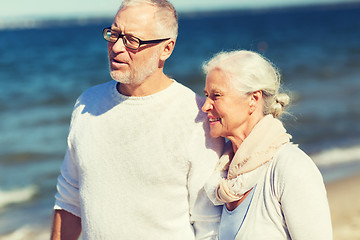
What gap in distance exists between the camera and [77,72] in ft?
69.3

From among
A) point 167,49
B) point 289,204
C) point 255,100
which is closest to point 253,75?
point 255,100

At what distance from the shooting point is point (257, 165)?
2.39 metres

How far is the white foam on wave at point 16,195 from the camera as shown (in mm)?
6901

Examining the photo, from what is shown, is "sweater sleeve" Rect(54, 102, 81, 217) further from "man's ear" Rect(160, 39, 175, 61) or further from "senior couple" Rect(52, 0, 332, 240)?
"man's ear" Rect(160, 39, 175, 61)

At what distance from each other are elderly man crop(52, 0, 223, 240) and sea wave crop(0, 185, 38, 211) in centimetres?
451

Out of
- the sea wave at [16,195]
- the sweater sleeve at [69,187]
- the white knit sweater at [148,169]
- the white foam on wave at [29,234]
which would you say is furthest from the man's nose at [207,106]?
the sea wave at [16,195]

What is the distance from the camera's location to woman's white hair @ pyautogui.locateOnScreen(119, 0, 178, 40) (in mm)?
2629

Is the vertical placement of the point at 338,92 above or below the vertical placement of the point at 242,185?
above

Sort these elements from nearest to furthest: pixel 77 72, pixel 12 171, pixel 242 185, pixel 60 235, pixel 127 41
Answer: pixel 242 185 → pixel 127 41 → pixel 60 235 → pixel 12 171 → pixel 77 72

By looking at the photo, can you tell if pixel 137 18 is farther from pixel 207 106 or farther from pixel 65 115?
pixel 65 115

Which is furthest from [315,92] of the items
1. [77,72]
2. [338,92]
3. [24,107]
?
[77,72]

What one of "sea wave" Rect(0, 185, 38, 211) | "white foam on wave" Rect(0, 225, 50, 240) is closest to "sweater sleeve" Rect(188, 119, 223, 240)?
"white foam on wave" Rect(0, 225, 50, 240)

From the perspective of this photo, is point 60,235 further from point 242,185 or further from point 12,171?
point 12,171

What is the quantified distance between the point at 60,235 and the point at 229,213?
106 cm
